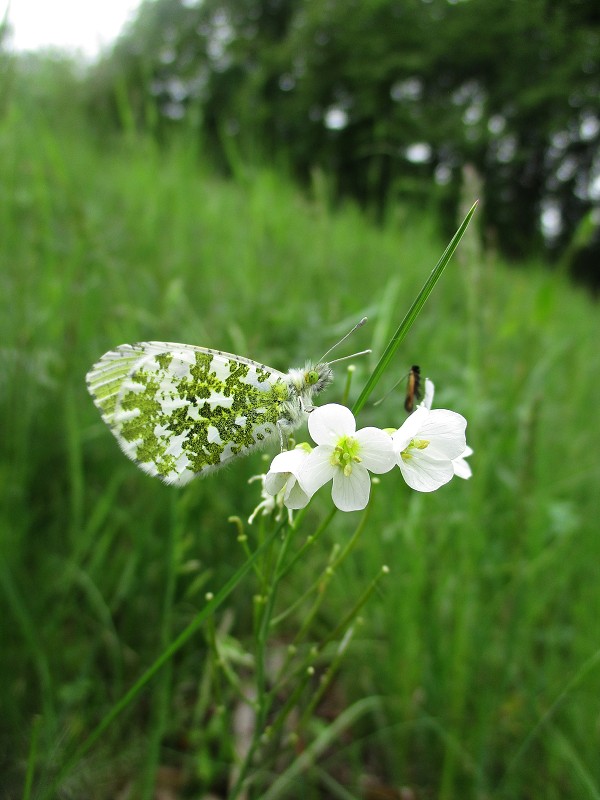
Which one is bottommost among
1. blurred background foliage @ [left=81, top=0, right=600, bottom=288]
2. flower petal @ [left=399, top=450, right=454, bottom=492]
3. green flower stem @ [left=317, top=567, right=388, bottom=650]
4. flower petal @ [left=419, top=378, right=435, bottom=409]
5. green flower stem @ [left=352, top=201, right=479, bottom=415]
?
green flower stem @ [left=317, top=567, right=388, bottom=650]

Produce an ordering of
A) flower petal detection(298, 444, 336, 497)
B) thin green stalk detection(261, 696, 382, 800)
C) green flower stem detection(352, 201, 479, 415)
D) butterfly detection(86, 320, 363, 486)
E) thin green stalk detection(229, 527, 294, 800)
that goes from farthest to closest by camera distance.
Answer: thin green stalk detection(261, 696, 382, 800) < butterfly detection(86, 320, 363, 486) < thin green stalk detection(229, 527, 294, 800) < flower petal detection(298, 444, 336, 497) < green flower stem detection(352, 201, 479, 415)

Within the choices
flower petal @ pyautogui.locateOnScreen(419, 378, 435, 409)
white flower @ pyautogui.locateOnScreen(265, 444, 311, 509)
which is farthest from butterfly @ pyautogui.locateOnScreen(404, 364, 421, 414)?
white flower @ pyautogui.locateOnScreen(265, 444, 311, 509)

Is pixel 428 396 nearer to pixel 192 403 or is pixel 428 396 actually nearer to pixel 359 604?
pixel 359 604

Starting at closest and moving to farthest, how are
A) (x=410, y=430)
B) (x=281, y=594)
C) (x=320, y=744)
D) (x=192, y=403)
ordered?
1. (x=410, y=430)
2. (x=192, y=403)
3. (x=320, y=744)
4. (x=281, y=594)

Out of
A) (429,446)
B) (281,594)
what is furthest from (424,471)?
(281,594)

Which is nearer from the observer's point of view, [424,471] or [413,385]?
[424,471]

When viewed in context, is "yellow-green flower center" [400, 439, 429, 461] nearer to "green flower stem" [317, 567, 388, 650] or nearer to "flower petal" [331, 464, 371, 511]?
"flower petal" [331, 464, 371, 511]

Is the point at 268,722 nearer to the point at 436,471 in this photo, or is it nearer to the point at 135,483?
the point at 135,483

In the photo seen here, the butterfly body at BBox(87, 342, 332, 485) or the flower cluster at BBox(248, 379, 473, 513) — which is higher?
the butterfly body at BBox(87, 342, 332, 485)

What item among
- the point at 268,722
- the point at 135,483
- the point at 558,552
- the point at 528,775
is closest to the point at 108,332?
the point at 135,483
